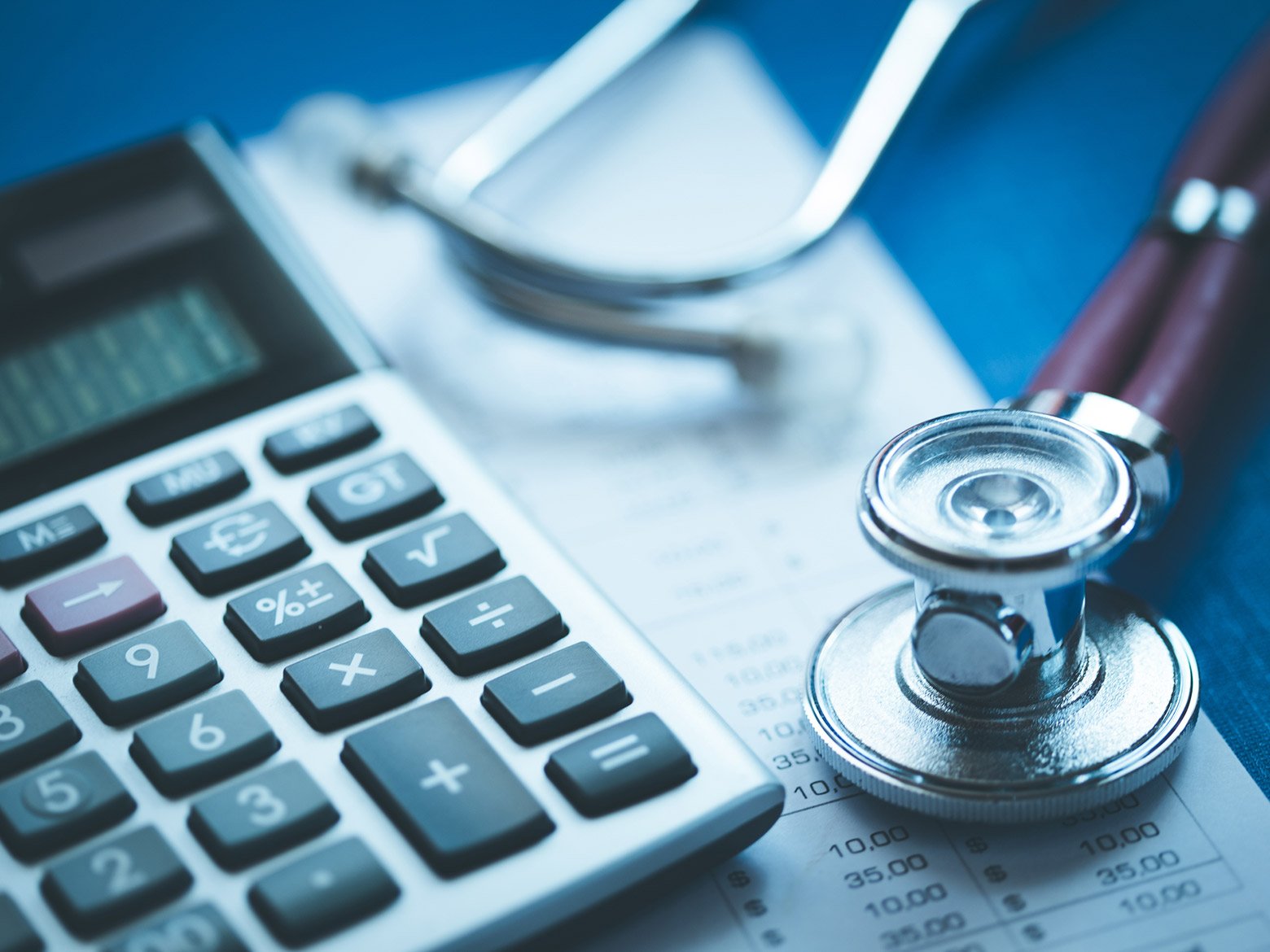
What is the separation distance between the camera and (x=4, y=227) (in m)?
0.57

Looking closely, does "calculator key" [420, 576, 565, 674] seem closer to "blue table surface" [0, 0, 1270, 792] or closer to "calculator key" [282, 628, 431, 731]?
"calculator key" [282, 628, 431, 731]

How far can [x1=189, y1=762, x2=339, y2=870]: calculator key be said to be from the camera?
1.25ft

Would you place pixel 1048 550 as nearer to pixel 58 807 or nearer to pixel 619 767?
pixel 619 767

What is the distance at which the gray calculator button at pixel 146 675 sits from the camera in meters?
0.42

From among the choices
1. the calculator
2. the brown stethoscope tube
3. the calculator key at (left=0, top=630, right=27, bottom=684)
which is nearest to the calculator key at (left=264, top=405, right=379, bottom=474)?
the calculator

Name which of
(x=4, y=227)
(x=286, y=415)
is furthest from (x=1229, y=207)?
(x=4, y=227)

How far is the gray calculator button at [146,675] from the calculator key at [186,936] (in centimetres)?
7

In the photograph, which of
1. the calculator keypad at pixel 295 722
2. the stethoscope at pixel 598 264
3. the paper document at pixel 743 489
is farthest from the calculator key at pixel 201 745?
the stethoscope at pixel 598 264

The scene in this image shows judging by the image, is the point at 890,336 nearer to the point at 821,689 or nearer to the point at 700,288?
the point at 700,288

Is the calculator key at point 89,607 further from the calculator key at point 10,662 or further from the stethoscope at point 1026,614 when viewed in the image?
the stethoscope at point 1026,614

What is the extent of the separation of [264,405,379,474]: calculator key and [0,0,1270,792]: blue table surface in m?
0.25

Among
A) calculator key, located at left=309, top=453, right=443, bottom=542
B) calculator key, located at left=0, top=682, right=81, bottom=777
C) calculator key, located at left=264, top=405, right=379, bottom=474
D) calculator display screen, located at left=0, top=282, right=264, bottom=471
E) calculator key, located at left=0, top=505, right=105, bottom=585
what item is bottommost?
calculator key, located at left=0, top=682, right=81, bottom=777

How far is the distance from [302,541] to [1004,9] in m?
0.52

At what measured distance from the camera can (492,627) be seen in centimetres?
44
